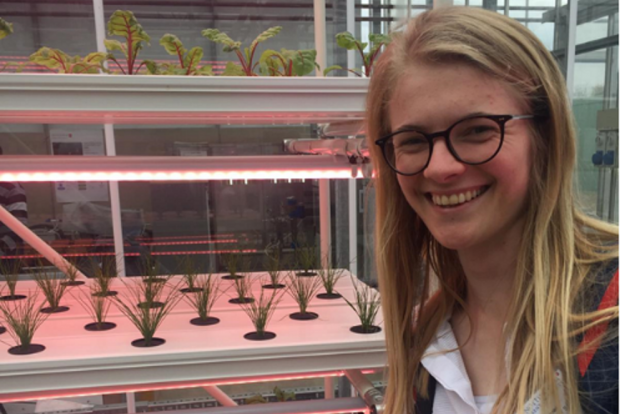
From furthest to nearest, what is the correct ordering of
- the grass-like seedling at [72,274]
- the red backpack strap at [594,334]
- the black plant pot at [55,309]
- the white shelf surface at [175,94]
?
the grass-like seedling at [72,274] → the black plant pot at [55,309] → the white shelf surface at [175,94] → the red backpack strap at [594,334]

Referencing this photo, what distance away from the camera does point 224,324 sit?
4.97 ft

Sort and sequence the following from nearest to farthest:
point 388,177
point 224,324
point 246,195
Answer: point 388,177 < point 224,324 < point 246,195

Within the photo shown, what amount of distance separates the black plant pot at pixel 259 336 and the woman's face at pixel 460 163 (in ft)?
2.44

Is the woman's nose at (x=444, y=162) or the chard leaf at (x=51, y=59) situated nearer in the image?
the woman's nose at (x=444, y=162)

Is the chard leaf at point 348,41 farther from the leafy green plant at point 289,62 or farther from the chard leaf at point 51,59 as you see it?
the chard leaf at point 51,59

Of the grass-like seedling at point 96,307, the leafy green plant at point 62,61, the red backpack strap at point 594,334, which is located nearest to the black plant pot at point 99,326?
the grass-like seedling at point 96,307

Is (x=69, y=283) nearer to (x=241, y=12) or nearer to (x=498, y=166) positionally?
(x=498, y=166)

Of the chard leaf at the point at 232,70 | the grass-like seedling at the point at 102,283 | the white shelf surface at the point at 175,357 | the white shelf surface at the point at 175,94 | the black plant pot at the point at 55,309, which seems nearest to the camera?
the white shelf surface at the point at 175,94

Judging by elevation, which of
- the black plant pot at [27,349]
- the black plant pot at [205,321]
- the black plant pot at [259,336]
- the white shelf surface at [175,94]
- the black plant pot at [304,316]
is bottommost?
the black plant pot at [304,316]

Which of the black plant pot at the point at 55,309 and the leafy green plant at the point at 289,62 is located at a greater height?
the leafy green plant at the point at 289,62

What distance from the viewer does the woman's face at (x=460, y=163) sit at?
0.70 metres

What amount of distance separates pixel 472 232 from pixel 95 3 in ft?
12.6

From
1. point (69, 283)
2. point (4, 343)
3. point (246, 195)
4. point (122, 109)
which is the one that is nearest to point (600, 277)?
point (122, 109)

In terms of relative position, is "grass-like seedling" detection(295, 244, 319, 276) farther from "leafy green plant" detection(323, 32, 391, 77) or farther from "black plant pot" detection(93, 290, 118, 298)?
"leafy green plant" detection(323, 32, 391, 77)
